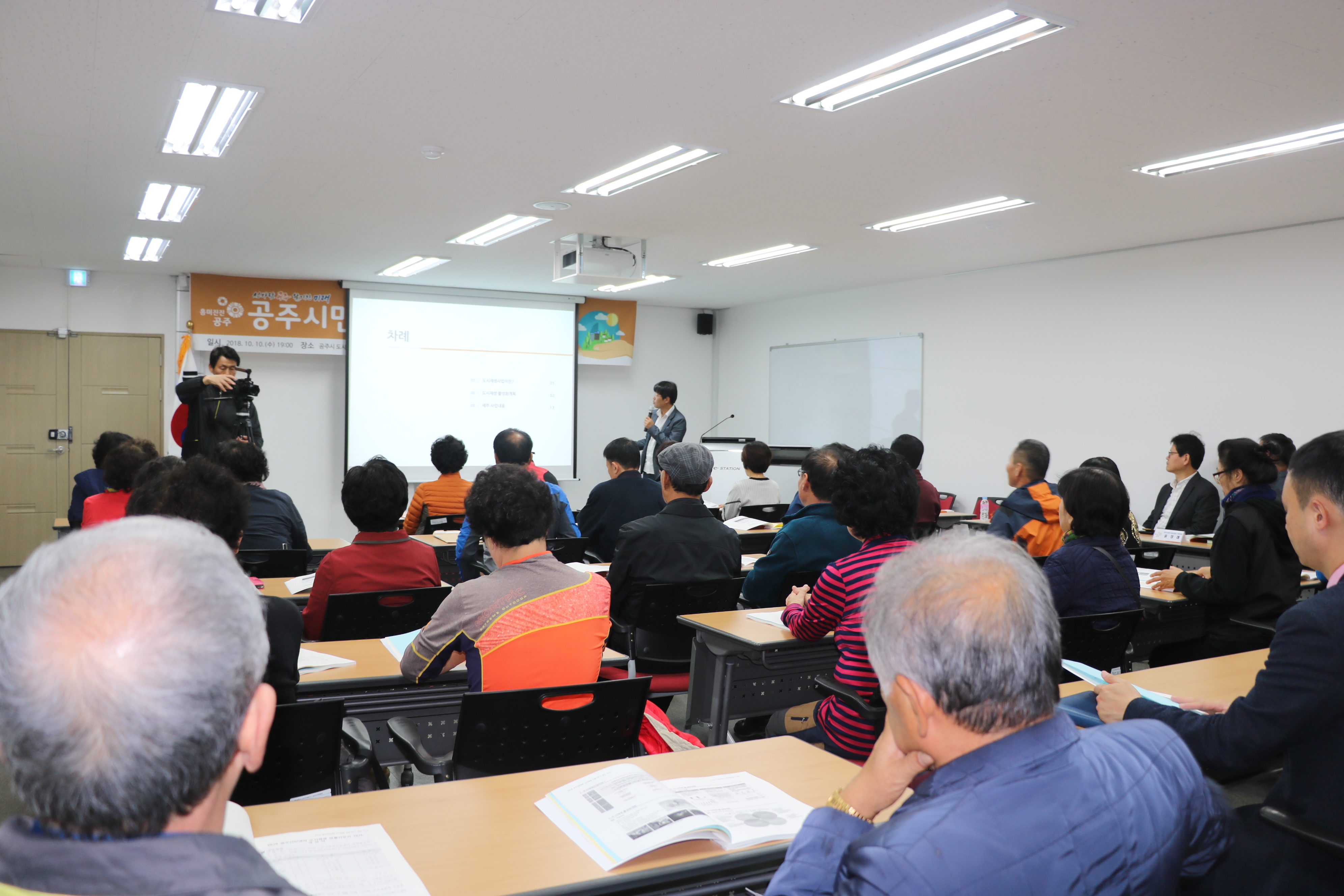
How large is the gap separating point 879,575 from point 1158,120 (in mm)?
3751

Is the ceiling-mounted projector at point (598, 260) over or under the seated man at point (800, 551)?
over

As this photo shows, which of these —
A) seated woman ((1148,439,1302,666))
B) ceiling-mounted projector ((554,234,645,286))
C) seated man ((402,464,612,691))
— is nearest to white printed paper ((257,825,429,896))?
seated man ((402,464,612,691))

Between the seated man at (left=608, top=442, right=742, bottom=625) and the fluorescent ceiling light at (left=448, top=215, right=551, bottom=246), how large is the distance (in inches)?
131

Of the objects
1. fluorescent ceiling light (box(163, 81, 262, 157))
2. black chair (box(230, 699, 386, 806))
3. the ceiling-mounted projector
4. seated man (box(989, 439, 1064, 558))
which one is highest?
fluorescent ceiling light (box(163, 81, 262, 157))

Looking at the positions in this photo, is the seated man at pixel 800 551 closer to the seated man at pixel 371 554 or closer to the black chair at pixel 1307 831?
the seated man at pixel 371 554

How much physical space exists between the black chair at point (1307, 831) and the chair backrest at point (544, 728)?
1.14m

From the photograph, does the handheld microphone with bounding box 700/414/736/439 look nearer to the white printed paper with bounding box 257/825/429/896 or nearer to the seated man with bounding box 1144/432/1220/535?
the seated man with bounding box 1144/432/1220/535

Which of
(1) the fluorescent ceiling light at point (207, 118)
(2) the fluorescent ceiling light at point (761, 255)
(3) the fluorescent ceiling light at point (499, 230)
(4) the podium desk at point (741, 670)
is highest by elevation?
(2) the fluorescent ceiling light at point (761, 255)

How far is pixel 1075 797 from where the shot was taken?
3.22 ft

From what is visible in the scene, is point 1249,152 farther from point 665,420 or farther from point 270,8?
point 665,420

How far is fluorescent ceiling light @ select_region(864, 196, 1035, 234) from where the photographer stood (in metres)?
5.66

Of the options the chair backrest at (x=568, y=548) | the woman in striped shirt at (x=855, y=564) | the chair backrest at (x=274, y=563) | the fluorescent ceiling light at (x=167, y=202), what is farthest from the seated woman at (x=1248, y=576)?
the fluorescent ceiling light at (x=167, y=202)

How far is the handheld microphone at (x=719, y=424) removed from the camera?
11.1 meters

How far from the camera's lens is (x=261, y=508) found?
4074 mm
